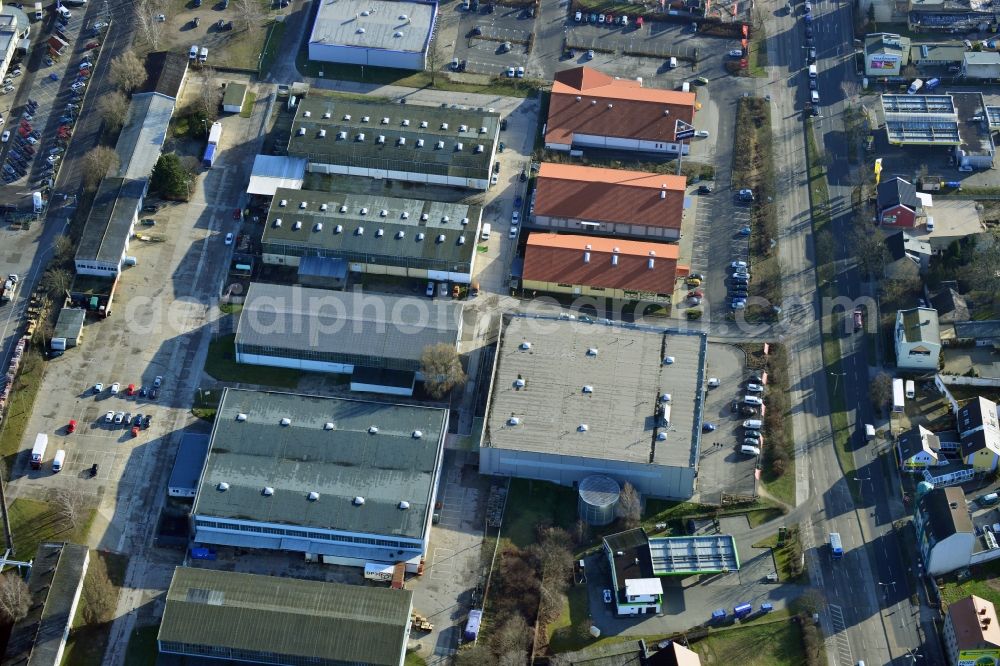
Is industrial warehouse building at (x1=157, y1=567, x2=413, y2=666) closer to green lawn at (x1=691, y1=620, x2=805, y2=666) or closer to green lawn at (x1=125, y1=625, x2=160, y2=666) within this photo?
green lawn at (x1=125, y1=625, x2=160, y2=666)

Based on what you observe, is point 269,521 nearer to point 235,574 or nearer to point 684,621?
point 235,574

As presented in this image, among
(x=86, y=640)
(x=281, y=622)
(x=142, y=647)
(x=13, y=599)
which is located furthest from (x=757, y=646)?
(x=13, y=599)

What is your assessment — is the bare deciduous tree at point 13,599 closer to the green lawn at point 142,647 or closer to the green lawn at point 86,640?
the green lawn at point 86,640

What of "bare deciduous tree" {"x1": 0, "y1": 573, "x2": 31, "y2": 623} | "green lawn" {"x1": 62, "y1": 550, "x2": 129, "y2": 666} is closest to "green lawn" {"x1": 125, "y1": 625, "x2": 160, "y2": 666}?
"green lawn" {"x1": 62, "y1": 550, "x2": 129, "y2": 666}

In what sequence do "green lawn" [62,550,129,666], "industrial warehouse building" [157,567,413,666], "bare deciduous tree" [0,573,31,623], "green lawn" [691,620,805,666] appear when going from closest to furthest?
"industrial warehouse building" [157,567,413,666] < "bare deciduous tree" [0,573,31,623] < "green lawn" [62,550,129,666] < "green lawn" [691,620,805,666]

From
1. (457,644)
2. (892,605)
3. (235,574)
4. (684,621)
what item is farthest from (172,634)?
(892,605)

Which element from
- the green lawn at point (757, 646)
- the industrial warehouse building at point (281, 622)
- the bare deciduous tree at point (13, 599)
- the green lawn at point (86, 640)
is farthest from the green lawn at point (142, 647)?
the green lawn at point (757, 646)
